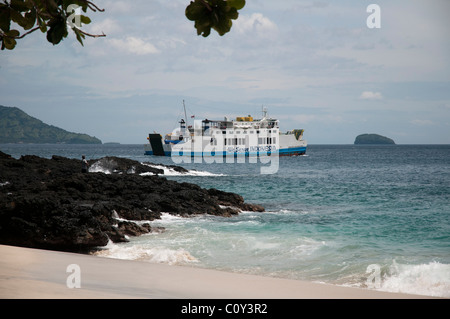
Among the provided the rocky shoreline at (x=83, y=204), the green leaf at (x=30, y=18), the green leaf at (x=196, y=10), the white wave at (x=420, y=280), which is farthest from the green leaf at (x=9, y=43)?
the white wave at (x=420, y=280)

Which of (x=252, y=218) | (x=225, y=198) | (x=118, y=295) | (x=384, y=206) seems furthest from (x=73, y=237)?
(x=384, y=206)

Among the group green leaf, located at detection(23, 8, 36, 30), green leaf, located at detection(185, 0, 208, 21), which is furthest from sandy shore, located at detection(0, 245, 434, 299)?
green leaf, located at detection(185, 0, 208, 21)

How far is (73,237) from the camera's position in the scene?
30.5 feet

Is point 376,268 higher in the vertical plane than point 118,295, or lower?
lower

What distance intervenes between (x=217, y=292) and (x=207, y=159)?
56497 millimetres

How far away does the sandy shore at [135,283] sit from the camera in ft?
16.4

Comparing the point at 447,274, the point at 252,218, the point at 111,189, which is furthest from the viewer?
the point at 111,189

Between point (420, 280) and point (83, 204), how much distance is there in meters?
9.31

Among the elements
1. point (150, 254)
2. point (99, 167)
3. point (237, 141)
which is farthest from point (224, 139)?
point (150, 254)

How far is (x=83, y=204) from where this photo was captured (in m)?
13.3

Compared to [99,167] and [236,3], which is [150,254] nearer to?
[236,3]

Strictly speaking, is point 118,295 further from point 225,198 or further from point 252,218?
point 225,198

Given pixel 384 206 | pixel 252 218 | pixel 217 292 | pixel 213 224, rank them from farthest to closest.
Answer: pixel 384 206 < pixel 252 218 < pixel 213 224 < pixel 217 292
